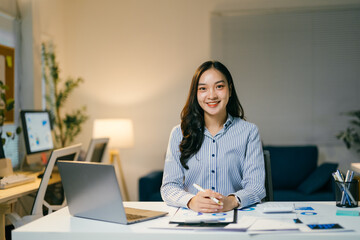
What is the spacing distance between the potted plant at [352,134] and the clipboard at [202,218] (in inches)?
123

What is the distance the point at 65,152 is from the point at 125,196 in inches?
89.3

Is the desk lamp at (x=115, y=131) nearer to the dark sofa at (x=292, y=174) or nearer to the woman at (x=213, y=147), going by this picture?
the dark sofa at (x=292, y=174)

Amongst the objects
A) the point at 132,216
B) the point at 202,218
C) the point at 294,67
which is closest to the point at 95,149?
the point at 132,216

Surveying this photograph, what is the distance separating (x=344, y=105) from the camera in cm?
464

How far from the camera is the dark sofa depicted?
414 cm

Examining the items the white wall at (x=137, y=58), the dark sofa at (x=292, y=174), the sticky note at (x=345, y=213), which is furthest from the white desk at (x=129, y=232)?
the white wall at (x=137, y=58)

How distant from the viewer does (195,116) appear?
2197 millimetres

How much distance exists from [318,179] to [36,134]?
267 centimetres

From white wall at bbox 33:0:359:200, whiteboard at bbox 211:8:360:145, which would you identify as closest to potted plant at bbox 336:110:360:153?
whiteboard at bbox 211:8:360:145

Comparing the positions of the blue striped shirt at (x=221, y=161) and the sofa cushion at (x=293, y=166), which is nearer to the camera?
the blue striped shirt at (x=221, y=161)

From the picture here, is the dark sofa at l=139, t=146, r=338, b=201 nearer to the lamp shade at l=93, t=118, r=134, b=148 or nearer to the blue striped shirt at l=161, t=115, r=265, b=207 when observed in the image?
the lamp shade at l=93, t=118, r=134, b=148

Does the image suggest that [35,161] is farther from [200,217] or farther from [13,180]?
[200,217]

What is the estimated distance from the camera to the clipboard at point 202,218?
153cm

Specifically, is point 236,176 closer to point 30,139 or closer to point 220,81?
point 220,81
